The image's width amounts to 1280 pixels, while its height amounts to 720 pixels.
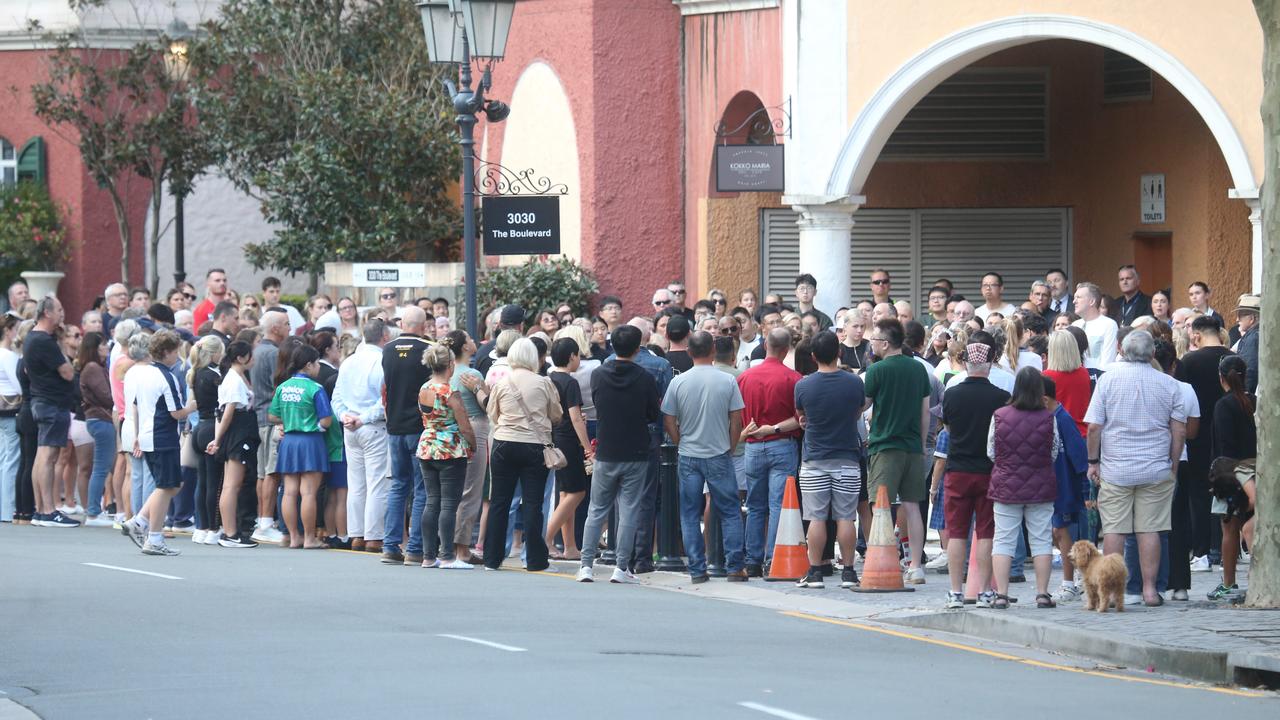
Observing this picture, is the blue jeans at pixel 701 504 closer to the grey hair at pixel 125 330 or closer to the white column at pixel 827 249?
the grey hair at pixel 125 330

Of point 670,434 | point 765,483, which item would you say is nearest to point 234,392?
point 670,434

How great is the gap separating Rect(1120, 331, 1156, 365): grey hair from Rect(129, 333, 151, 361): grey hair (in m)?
7.87

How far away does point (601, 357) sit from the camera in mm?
16047

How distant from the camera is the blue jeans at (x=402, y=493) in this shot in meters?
14.5

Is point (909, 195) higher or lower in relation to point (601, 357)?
higher

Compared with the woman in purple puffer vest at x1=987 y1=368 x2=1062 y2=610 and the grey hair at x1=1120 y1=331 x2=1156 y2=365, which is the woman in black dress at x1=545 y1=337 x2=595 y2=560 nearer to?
the woman in purple puffer vest at x1=987 y1=368 x2=1062 y2=610

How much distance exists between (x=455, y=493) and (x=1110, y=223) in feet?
37.7

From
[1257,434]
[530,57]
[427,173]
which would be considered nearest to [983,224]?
[530,57]

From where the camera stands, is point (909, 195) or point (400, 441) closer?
point (400, 441)

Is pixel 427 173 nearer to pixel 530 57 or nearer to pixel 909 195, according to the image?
pixel 530 57

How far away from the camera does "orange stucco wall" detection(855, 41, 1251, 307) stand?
2108cm

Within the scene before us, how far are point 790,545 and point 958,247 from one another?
1067 cm

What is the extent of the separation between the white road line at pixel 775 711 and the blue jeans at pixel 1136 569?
4.46 m

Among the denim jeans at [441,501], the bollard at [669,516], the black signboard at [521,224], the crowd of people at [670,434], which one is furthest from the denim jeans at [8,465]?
the bollard at [669,516]
